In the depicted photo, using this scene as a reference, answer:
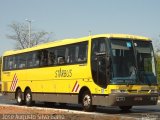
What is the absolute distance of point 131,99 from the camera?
1997cm

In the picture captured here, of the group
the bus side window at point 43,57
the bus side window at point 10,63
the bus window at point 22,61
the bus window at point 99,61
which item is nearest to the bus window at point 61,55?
the bus side window at point 43,57

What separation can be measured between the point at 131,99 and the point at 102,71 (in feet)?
5.66

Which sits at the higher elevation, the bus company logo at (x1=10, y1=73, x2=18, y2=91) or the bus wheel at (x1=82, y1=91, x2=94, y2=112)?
the bus company logo at (x1=10, y1=73, x2=18, y2=91)

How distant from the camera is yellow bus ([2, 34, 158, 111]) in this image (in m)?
19.9

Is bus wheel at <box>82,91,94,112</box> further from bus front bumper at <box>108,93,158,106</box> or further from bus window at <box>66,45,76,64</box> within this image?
bus window at <box>66,45,76,64</box>

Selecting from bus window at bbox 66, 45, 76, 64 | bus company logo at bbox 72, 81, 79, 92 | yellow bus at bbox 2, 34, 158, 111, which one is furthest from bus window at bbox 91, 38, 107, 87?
bus window at bbox 66, 45, 76, 64

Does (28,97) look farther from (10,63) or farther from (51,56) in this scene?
(51,56)

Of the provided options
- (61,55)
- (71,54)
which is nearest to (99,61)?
(71,54)

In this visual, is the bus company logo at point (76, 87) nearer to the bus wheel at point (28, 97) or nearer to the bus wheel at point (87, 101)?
the bus wheel at point (87, 101)

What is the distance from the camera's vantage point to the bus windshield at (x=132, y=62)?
19.9 metres

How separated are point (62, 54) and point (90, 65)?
10.9 ft

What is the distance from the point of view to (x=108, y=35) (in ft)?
67.2

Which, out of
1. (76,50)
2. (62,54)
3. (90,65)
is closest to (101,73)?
(90,65)

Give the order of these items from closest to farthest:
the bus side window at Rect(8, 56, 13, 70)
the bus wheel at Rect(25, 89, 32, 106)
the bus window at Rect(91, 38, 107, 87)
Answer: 1. the bus window at Rect(91, 38, 107, 87)
2. the bus wheel at Rect(25, 89, 32, 106)
3. the bus side window at Rect(8, 56, 13, 70)
